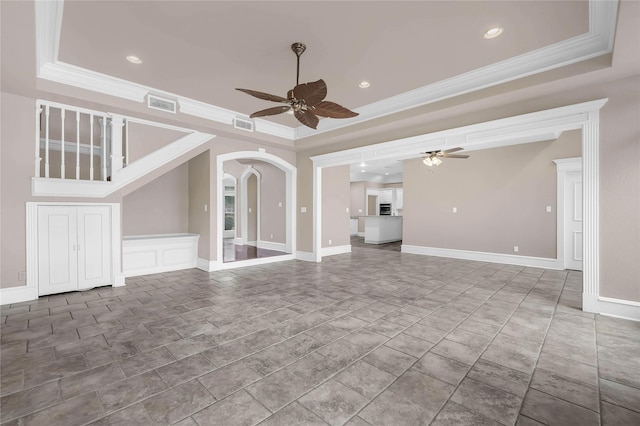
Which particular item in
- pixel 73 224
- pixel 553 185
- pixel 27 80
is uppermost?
pixel 27 80

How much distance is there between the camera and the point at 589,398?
2.03m

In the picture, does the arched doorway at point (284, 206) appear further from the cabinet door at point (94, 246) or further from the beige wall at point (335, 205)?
the cabinet door at point (94, 246)

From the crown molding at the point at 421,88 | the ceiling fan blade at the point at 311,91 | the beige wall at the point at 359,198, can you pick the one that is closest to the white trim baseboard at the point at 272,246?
the crown molding at the point at 421,88

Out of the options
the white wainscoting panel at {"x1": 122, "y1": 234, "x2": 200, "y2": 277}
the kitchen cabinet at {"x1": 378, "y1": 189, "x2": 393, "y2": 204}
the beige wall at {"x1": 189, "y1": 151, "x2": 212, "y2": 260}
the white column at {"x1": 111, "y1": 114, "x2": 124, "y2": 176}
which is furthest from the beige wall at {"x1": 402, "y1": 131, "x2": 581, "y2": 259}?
the kitchen cabinet at {"x1": 378, "y1": 189, "x2": 393, "y2": 204}

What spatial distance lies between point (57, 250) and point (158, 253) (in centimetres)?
172

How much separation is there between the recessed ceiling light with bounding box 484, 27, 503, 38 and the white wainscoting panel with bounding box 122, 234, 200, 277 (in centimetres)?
626

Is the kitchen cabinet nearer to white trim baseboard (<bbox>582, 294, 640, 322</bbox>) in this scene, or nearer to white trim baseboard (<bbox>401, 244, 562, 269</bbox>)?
white trim baseboard (<bbox>401, 244, 562, 269</bbox>)

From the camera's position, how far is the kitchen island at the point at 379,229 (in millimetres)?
10992

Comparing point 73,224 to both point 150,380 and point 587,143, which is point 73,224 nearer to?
point 150,380

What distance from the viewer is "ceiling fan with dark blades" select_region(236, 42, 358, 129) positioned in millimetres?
2951

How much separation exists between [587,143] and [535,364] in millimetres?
2974

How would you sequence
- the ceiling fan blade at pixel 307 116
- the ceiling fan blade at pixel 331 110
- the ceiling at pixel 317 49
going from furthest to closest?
the ceiling fan blade at pixel 307 116
the ceiling fan blade at pixel 331 110
the ceiling at pixel 317 49

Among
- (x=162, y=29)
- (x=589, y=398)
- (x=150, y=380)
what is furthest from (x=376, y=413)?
(x=162, y=29)

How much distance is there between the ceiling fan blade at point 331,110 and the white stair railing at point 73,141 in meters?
3.76
